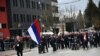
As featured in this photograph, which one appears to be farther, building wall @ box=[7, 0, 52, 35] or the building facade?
building wall @ box=[7, 0, 52, 35]

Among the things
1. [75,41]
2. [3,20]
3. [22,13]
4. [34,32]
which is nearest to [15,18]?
[3,20]

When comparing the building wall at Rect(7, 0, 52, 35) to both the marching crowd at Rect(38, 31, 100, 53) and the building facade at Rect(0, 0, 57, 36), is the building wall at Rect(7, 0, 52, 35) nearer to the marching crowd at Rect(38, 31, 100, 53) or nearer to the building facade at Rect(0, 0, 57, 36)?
the building facade at Rect(0, 0, 57, 36)

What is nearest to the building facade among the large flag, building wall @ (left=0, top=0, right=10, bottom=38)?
building wall @ (left=0, top=0, right=10, bottom=38)

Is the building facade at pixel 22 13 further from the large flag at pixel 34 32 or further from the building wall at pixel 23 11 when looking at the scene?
the large flag at pixel 34 32

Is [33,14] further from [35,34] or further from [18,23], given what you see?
[35,34]

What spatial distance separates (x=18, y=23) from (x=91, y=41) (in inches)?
1435

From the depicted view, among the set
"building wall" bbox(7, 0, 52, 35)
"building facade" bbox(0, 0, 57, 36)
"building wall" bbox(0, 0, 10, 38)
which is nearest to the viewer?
"building wall" bbox(0, 0, 10, 38)

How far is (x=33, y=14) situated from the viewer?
9138 cm

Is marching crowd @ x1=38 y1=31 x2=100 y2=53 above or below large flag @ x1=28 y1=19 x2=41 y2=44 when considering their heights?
below

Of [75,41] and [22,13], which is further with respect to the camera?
[22,13]

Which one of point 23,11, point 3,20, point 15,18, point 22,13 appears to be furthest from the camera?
point 23,11

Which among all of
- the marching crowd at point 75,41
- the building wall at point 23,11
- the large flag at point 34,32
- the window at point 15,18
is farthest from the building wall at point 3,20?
the large flag at point 34,32

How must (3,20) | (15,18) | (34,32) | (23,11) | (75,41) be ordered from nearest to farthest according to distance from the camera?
(34,32)
(75,41)
(3,20)
(15,18)
(23,11)

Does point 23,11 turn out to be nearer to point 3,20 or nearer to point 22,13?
point 22,13
